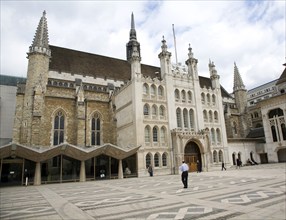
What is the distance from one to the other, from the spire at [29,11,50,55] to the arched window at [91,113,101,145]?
1194cm

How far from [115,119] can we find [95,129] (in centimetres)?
325

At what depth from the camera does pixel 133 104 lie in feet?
94.4

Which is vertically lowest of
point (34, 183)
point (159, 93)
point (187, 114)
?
point (34, 183)

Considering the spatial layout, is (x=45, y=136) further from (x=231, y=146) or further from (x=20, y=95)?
(x=231, y=146)

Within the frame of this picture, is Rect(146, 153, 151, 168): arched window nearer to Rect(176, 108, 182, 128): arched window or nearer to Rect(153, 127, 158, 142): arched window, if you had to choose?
Rect(153, 127, 158, 142): arched window

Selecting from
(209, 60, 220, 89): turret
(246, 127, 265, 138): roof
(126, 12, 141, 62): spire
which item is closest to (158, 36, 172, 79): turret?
(209, 60, 220, 89): turret

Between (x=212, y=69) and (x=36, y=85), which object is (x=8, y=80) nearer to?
(x=36, y=85)

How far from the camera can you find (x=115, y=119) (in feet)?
107

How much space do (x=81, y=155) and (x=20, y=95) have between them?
13631 mm

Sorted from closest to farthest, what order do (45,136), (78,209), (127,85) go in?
(78,209), (45,136), (127,85)

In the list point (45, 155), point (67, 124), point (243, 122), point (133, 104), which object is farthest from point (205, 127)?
point (45, 155)

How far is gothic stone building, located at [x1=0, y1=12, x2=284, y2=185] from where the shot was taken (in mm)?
26078

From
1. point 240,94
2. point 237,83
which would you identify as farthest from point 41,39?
point 240,94

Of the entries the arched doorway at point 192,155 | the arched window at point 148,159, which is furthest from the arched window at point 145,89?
the arched doorway at point 192,155
